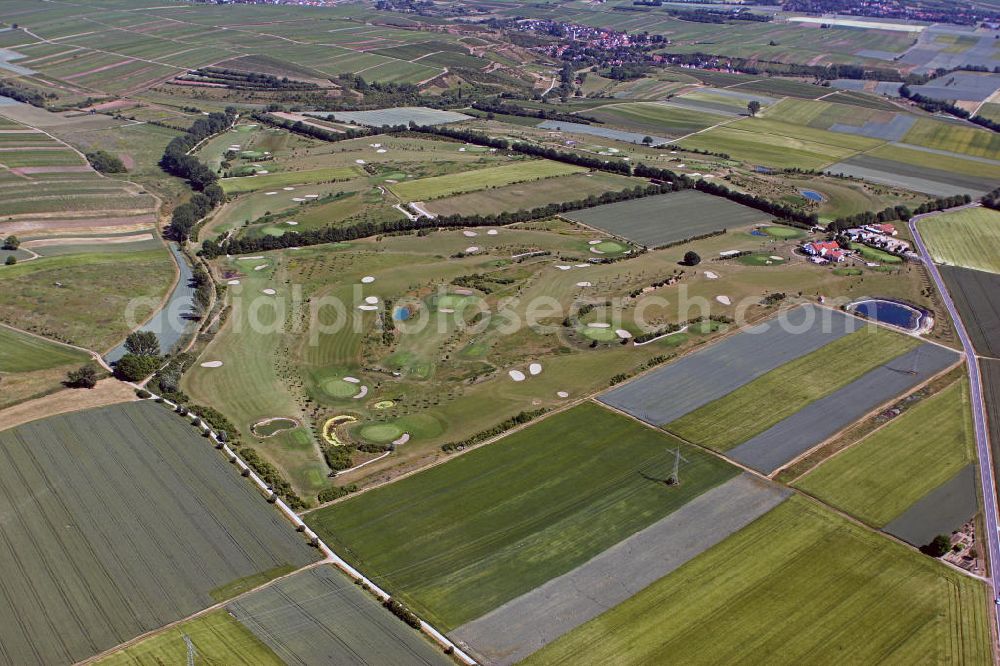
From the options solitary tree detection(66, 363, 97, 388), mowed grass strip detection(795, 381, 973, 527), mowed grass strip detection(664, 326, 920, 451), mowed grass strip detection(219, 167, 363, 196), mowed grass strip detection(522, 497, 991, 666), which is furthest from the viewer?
mowed grass strip detection(219, 167, 363, 196)

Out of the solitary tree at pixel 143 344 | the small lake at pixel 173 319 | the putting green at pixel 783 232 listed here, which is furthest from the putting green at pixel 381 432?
the putting green at pixel 783 232

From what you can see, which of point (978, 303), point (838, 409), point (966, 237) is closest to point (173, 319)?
point (838, 409)

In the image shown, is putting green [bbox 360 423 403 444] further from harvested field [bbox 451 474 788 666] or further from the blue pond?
the blue pond

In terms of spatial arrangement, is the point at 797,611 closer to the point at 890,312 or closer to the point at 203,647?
the point at 203,647

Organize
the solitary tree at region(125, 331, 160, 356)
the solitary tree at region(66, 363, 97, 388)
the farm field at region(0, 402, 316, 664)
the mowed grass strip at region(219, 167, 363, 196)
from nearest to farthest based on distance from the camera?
the farm field at region(0, 402, 316, 664) < the solitary tree at region(66, 363, 97, 388) < the solitary tree at region(125, 331, 160, 356) < the mowed grass strip at region(219, 167, 363, 196)

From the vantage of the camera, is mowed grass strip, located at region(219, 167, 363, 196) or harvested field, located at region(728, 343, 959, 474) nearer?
harvested field, located at region(728, 343, 959, 474)

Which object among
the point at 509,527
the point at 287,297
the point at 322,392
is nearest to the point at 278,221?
the point at 287,297

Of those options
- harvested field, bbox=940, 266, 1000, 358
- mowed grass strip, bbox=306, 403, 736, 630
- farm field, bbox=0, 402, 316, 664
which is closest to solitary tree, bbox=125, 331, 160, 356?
farm field, bbox=0, 402, 316, 664
